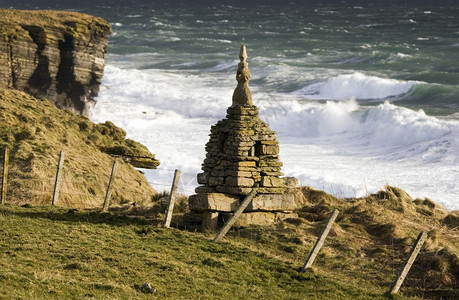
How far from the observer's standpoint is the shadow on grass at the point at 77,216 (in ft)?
69.5

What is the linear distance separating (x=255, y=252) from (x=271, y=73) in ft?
183

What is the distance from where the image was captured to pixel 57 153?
28656mm

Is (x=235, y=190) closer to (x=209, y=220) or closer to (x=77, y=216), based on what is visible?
(x=209, y=220)

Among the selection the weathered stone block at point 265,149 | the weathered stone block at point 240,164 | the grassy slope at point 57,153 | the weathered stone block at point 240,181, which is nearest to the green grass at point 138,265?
the weathered stone block at point 240,181

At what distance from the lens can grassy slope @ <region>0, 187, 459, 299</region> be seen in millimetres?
16625

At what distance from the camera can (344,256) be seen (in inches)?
786

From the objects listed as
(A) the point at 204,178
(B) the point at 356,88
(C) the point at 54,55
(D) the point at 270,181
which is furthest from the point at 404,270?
(B) the point at 356,88

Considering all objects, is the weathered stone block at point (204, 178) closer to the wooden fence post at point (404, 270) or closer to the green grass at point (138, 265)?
the green grass at point (138, 265)

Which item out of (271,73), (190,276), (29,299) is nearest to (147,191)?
→ (190,276)

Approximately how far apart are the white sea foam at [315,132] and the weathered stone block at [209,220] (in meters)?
10.3

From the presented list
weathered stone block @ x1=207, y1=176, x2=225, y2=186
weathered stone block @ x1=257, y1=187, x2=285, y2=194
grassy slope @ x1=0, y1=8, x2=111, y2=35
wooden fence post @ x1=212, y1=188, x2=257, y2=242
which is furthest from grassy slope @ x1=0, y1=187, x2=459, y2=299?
grassy slope @ x1=0, y1=8, x2=111, y2=35

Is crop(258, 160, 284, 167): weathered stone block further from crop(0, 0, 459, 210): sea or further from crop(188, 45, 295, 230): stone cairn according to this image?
crop(0, 0, 459, 210): sea

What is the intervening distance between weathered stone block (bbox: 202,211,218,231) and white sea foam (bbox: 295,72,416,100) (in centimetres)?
4418

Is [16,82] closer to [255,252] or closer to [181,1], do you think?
[255,252]
